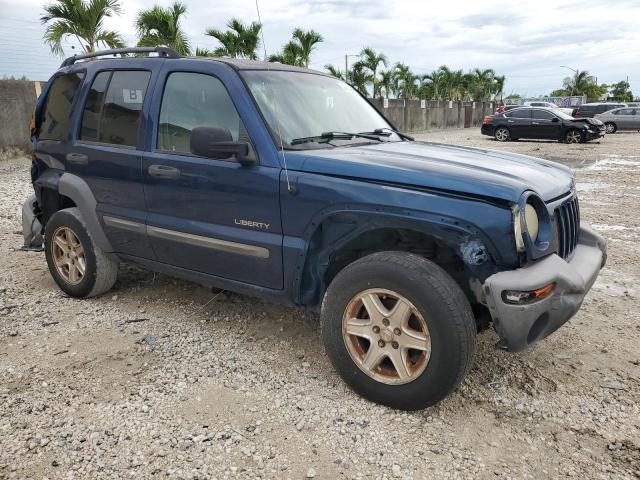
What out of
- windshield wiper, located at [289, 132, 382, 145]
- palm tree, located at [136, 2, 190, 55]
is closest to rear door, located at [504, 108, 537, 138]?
palm tree, located at [136, 2, 190, 55]

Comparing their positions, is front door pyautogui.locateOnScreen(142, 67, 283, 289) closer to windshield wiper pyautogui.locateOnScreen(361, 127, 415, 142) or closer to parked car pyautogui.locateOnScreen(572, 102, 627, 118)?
windshield wiper pyautogui.locateOnScreen(361, 127, 415, 142)

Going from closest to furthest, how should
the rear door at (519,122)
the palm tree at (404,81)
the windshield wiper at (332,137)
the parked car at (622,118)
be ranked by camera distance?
the windshield wiper at (332,137)
the rear door at (519,122)
the parked car at (622,118)
the palm tree at (404,81)

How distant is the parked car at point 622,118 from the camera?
27016 millimetres

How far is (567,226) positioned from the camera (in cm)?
307

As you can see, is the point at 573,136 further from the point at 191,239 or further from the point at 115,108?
the point at 191,239

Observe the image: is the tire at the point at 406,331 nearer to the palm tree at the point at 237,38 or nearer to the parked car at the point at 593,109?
the palm tree at the point at 237,38

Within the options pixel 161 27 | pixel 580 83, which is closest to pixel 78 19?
pixel 161 27

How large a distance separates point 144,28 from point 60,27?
301 cm

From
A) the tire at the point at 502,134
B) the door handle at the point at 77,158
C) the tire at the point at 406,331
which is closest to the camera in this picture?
the tire at the point at 406,331

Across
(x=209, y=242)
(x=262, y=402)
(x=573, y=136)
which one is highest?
(x=209, y=242)

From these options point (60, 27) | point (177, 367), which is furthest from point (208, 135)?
point (60, 27)

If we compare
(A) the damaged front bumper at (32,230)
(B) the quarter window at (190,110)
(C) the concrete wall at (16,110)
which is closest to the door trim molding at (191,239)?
(B) the quarter window at (190,110)

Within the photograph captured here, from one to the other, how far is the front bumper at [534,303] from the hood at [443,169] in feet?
1.22

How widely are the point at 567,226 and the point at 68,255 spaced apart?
3797mm
